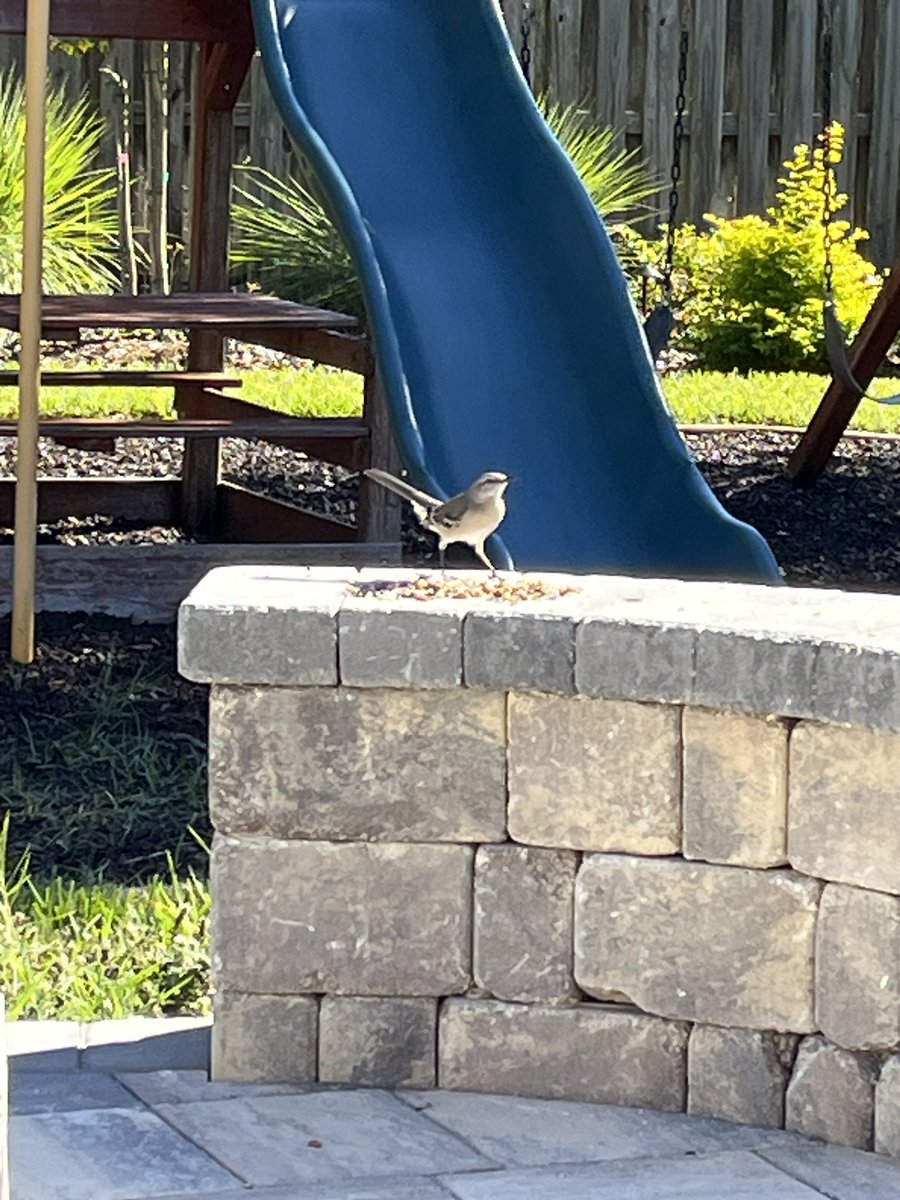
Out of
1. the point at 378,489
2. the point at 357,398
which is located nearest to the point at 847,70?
the point at 357,398

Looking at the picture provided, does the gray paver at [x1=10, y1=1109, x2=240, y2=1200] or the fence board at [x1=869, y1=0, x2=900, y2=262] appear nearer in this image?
the gray paver at [x1=10, y1=1109, x2=240, y2=1200]

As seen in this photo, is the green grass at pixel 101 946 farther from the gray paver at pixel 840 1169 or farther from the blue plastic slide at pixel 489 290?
the blue plastic slide at pixel 489 290

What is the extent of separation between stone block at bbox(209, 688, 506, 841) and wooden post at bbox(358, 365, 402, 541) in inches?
119

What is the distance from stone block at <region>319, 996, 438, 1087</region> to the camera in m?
3.31

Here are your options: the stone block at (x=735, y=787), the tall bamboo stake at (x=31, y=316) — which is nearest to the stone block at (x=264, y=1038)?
the stone block at (x=735, y=787)

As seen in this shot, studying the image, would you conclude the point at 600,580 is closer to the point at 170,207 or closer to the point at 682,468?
the point at 682,468

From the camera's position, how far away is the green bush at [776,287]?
→ 34.9 ft

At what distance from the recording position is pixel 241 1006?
3.32 metres

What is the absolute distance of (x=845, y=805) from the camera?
3002mm

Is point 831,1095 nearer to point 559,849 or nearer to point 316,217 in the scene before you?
point 559,849

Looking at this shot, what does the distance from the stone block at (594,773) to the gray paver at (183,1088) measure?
0.60 meters

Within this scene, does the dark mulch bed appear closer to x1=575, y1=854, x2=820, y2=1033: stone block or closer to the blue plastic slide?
the blue plastic slide

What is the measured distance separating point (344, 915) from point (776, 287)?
787 centimetres

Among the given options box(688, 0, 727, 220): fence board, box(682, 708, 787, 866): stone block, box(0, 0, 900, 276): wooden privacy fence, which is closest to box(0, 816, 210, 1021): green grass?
box(682, 708, 787, 866): stone block
